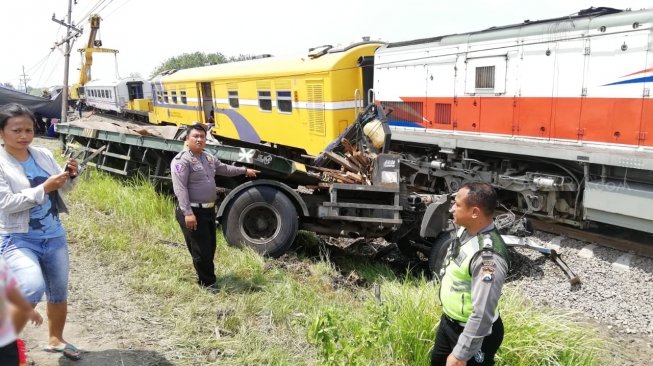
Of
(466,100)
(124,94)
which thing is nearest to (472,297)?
(466,100)

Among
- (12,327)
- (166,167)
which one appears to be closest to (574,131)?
(166,167)

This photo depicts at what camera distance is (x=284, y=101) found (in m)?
12.4

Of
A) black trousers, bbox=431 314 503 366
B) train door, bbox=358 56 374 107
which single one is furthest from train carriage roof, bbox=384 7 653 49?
black trousers, bbox=431 314 503 366

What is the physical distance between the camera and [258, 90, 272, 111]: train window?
42.3 feet

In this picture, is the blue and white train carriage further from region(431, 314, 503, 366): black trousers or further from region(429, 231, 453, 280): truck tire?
region(431, 314, 503, 366): black trousers

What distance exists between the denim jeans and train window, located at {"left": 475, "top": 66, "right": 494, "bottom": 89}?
7.19m

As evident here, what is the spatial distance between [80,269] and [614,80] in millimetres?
7150

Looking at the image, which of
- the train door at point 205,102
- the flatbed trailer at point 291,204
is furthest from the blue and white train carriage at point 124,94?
the flatbed trailer at point 291,204

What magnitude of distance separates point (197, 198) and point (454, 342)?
2.91 m

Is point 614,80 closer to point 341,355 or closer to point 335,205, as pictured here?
point 335,205

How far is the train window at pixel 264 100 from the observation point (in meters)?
Answer: 12.9

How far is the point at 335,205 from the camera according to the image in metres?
6.08

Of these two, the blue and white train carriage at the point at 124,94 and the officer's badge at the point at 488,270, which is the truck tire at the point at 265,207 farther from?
the blue and white train carriage at the point at 124,94

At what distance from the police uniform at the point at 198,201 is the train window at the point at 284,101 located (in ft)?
24.7
